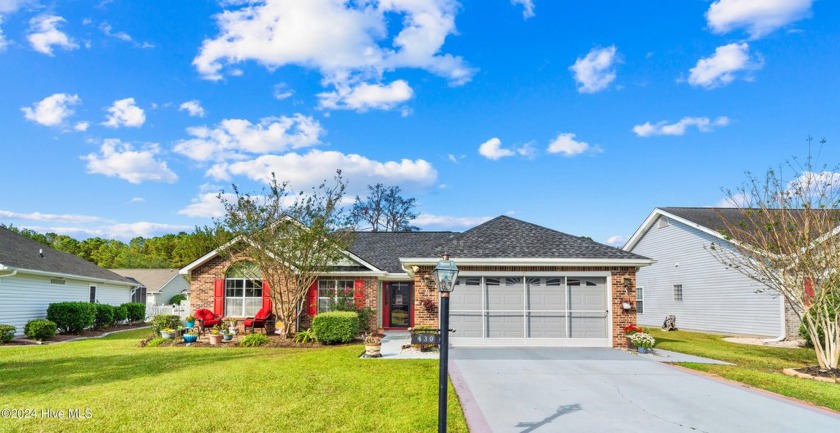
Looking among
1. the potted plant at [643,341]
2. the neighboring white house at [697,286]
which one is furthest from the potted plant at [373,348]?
the neighboring white house at [697,286]

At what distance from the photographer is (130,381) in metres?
9.57

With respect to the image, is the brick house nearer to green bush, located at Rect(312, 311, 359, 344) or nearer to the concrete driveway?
green bush, located at Rect(312, 311, 359, 344)

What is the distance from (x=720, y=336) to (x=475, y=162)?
13390 mm

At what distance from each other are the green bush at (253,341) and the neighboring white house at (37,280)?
375 inches

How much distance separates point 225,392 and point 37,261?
58.9 feet

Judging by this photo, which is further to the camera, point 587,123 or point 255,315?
point 587,123

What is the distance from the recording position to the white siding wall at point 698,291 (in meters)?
19.0

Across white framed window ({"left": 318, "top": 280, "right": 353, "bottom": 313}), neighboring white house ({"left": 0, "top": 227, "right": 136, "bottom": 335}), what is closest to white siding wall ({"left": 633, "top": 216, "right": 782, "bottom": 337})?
white framed window ({"left": 318, "top": 280, "right": 353, "bottom": 313})

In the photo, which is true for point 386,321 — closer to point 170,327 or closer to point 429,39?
point 170,327

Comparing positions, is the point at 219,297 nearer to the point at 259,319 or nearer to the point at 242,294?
the point at 242,294

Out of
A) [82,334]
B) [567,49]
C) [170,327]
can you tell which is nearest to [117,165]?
[82,334]

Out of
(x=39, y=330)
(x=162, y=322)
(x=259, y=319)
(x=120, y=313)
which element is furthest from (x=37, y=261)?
(x=259, y=319)

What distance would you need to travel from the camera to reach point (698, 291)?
2220 cm

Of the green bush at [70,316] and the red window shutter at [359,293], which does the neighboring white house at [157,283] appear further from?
the red window shutter at [359,293]
